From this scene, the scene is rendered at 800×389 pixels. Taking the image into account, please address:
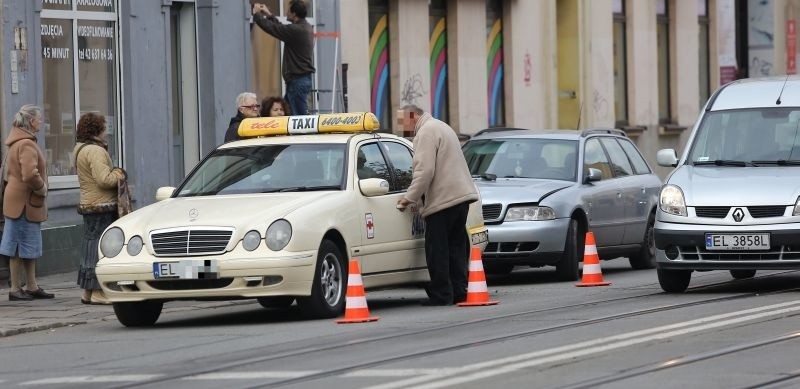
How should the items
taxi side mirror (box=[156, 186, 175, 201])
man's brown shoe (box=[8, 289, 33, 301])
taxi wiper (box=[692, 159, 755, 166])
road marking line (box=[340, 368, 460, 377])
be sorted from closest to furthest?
road marking line (box=[340, 368, 460, 377]) → taxi side mirror (box=[156, 186, 175, 201]) → taxi wiper (box=[692, 159, 755, 166]) → man's brown shoe (box=[8, 289, 33, 301])


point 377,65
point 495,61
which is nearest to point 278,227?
point 377,65

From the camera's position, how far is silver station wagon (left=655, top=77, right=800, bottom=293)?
15578mm

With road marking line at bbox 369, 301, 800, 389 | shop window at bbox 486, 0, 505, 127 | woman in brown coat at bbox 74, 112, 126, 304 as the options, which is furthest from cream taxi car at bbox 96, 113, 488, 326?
shop window at bbox 486, 0, 505, 127

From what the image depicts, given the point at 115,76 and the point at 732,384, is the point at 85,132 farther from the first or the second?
the point at 732,384

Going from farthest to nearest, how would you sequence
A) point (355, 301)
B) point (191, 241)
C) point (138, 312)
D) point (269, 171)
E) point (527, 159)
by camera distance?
1. point (527, 159)
2. point (269, 171)
3. point (138, 312)
4. point (355, 301)
5. point (191, 241)

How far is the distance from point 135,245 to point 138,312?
2.37 ft

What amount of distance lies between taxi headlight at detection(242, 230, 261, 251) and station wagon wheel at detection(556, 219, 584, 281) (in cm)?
553

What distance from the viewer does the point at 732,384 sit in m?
9.96

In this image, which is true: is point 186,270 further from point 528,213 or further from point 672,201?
point 528,213

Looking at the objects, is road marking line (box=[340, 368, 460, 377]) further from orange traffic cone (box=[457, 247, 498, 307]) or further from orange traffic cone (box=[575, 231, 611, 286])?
orange traffic cone (box=[575, 231, 611, 286])

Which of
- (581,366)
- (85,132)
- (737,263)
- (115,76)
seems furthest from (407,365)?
(115,76)

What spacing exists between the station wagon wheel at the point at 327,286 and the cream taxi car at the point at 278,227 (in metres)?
0.01

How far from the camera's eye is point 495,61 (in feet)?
108

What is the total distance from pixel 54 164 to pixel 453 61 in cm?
1142
